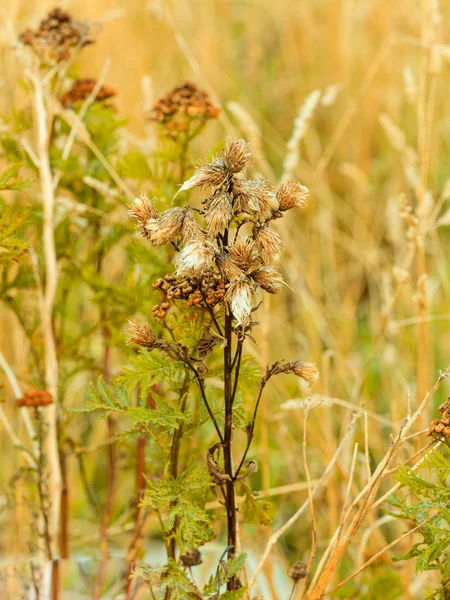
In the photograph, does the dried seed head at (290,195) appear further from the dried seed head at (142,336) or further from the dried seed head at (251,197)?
the dried seed head at (142,336)

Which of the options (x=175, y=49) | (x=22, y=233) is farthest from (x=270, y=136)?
(x=22, y=233)

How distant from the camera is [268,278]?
32.8 inches

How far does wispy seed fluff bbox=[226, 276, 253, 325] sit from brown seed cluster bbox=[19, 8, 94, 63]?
2.60ft

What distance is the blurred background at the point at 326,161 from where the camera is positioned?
6.05 feet

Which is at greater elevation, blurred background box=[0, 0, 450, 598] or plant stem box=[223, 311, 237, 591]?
blurred background box=[0, 0, 450, 598]

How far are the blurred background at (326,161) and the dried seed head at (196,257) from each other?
681mm

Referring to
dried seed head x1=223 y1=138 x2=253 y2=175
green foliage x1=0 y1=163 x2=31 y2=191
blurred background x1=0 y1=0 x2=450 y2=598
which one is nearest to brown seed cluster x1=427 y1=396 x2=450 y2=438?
dried seed head x1=223 y1=138 x2=253 y2=175

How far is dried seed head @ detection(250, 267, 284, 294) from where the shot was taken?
83 centimetres

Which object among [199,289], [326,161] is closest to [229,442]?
[199,289]

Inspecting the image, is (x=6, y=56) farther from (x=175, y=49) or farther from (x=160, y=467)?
(x=175, y=49)

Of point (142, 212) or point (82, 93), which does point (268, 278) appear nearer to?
point (142, 212)

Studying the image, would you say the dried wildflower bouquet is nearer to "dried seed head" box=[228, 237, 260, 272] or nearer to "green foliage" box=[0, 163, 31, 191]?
"dried seed head" box=[228, 237, 260, 272]

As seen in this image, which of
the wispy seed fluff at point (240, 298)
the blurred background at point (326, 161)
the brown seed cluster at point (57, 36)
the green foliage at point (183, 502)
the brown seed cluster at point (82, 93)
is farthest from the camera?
the blurred background at point (326, 161)

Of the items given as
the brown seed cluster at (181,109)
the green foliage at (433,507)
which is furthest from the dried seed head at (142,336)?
the brown seed cluster at (181,109)
